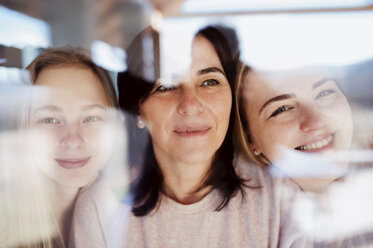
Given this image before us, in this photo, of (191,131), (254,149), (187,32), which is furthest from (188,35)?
(254,149)

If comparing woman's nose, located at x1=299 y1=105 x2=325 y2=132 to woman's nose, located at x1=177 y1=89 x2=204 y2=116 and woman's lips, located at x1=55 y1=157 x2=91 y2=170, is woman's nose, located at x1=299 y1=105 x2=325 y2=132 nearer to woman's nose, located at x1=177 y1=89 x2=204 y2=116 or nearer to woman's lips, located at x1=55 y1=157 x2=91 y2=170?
woman's nose, located at x1=177 y1=89 x2=204 y2=116

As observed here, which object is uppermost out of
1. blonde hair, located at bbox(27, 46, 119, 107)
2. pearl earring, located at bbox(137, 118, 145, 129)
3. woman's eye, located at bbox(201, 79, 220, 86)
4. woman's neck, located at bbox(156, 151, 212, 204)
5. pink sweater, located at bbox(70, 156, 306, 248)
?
blonde hair, located at bbox(27, 46, 119, 107)

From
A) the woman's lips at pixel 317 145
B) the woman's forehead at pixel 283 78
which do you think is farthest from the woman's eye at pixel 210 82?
the woman's lips at pixel 317 145

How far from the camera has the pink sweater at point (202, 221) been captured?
0.90 metres

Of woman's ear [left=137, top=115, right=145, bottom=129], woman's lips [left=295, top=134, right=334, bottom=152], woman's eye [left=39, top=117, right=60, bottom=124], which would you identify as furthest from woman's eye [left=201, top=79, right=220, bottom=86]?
woman's eye [left=39, top=117, right=60, bottom=124]

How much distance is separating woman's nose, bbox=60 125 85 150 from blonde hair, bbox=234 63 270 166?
463 mm

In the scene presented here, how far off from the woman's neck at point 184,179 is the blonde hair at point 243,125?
0.11 m

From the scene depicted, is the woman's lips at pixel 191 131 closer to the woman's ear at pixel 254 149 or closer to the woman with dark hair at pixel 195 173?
the woman with dark hair at pixel 195 173

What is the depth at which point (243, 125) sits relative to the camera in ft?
2.95

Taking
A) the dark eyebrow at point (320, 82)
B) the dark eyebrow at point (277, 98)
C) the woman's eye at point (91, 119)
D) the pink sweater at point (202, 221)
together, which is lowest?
the pink sweater at point (202, 221)

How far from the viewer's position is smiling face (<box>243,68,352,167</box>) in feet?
2.90

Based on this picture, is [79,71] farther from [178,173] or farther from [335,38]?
[335,38]

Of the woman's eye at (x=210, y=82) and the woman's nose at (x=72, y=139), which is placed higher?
the woman's eye at (x=210, y=82)

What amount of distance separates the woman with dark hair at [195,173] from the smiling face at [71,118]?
0.28ft
